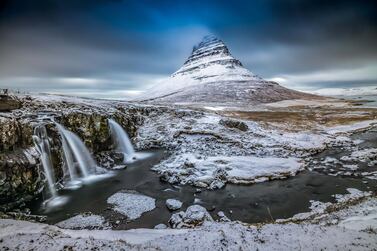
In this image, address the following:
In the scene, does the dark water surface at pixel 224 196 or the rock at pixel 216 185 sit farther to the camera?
the rock at pixel 216 185

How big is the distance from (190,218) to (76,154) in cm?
1352

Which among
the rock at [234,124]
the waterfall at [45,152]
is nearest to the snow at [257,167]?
the rock at [234,124]

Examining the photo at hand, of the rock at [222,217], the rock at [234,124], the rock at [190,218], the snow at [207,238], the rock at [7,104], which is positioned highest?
the rock at [7,104]

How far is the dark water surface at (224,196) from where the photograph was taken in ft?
45.5

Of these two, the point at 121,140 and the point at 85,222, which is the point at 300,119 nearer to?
the point at 121,140

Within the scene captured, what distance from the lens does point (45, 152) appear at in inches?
719

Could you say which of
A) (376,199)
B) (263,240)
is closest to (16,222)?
(263,240)

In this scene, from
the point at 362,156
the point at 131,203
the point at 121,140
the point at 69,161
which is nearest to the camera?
the point at 131,203

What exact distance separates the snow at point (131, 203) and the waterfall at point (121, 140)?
429 inches

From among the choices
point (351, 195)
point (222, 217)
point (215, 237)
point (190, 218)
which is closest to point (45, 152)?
point (190, 218)

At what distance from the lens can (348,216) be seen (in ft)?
34.6

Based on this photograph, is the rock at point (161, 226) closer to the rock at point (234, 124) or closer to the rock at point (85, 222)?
the rock at point (85, 222)

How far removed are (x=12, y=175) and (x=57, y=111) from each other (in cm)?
992

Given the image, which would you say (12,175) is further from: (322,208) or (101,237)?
(322,208)
